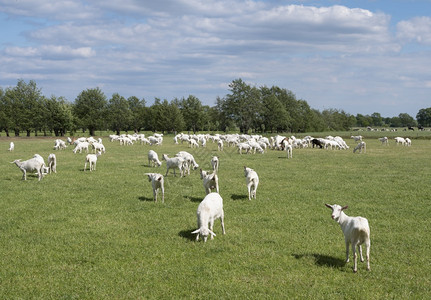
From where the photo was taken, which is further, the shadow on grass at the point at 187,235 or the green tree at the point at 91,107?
the green tree at the point at 91,107

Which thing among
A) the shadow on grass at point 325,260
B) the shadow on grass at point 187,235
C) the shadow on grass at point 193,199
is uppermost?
the shadow on grass at point 193,199

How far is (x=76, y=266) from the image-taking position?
8.44m

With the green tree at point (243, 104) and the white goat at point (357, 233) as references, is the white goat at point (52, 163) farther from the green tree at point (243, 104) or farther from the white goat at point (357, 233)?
the green tree at point (243, 104)

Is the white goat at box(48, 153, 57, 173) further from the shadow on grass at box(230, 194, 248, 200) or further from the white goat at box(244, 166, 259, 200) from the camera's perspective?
the white goat at box(244, 166, 259, 200)

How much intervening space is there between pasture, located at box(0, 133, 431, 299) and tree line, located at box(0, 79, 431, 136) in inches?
3018

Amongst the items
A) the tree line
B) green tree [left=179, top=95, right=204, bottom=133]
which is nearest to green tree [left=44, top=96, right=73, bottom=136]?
the tree line

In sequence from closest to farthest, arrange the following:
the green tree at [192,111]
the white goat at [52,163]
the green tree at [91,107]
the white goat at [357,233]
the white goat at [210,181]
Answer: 1. the white goat at [357,233]
2. the white goat at [210,181]
3. the white goat at [52,163]
4. the green tree at [91,107]
5. the green tree at [192,111]

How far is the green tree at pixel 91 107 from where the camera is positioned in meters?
95.5

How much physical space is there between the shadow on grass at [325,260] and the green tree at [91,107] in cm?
9376

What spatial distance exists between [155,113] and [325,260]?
114 meters

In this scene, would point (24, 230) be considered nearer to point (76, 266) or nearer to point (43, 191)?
point (76, 266)

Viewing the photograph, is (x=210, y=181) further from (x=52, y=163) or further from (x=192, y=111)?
(x=192, y=111)

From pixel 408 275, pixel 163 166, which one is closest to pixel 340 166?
pixel 163 166

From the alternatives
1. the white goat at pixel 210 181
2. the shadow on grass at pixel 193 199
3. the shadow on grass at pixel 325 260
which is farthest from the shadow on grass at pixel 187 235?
the shadow on grass at pixel 193 199
